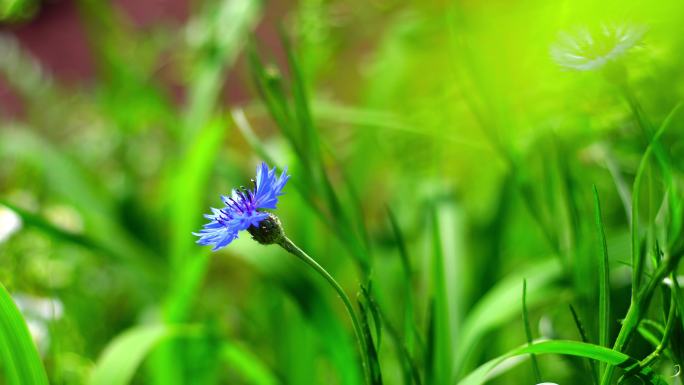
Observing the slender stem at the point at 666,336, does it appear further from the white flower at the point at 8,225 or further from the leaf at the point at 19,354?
the white flower at the point at 8,225

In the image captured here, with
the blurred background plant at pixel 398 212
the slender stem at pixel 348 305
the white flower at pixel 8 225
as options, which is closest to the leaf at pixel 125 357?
the blurred background plant at pixel 398 212

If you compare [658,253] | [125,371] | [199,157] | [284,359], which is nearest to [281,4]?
[199,157]

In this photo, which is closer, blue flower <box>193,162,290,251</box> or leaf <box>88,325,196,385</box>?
blue flower <box>193,162,290,251</box>

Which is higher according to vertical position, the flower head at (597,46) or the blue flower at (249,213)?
the flower head at (597,46)

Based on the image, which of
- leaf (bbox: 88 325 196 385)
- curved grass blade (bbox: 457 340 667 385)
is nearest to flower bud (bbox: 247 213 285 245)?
curved grass blade (bbox: 457 340 667 385)

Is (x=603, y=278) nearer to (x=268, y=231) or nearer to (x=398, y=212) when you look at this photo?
(x=268, y=231)

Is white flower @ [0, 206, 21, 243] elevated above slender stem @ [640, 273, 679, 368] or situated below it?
above

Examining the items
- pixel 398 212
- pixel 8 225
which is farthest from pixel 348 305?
pixel 398 212

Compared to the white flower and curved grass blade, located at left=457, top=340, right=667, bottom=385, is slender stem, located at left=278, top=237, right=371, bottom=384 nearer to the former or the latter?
curved grass blade, located at left=457, top=340, right=667, bottom=385
